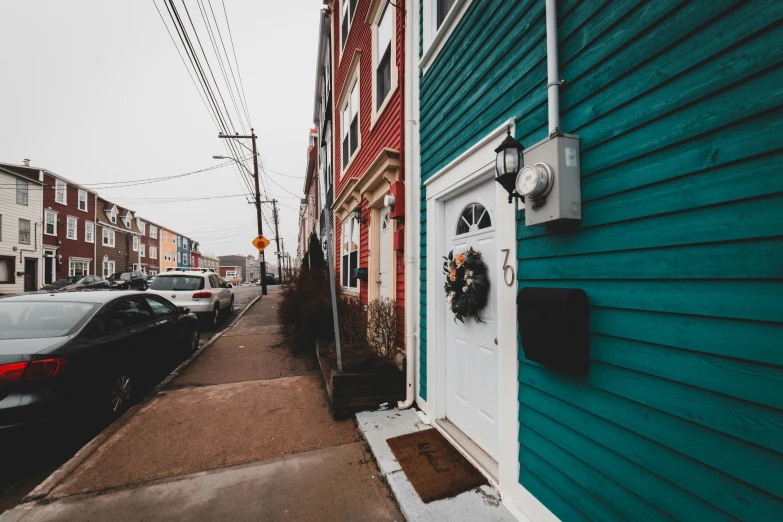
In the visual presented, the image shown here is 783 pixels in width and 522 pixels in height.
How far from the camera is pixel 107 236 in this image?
3259 cm

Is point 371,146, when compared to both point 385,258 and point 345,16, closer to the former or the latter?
point 385,258

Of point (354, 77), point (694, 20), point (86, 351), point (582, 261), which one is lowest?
point (86, 351)

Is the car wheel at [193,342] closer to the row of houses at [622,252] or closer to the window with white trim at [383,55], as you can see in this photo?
the row of houses at [622,252]

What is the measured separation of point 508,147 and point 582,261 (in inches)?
32.8

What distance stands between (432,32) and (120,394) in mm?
5538

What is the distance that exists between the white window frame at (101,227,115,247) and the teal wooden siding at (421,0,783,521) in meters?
41.0

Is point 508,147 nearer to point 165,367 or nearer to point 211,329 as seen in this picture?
point 165,367

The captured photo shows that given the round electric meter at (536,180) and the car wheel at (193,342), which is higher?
the round electric meter at (536,180)

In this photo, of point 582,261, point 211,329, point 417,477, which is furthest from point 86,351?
point 211,329

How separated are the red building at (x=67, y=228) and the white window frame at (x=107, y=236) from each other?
5.86 feet

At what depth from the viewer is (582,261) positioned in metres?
1.85

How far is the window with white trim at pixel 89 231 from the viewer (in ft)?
95.3

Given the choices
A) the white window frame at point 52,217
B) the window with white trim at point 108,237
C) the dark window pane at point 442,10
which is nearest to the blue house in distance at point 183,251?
the window with white trim at point 108,237

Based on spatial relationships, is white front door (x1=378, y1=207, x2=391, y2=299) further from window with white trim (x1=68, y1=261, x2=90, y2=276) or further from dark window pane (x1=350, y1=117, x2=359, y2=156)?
window with white trim (x1=68, y1=261, x2=90, y2=276)
